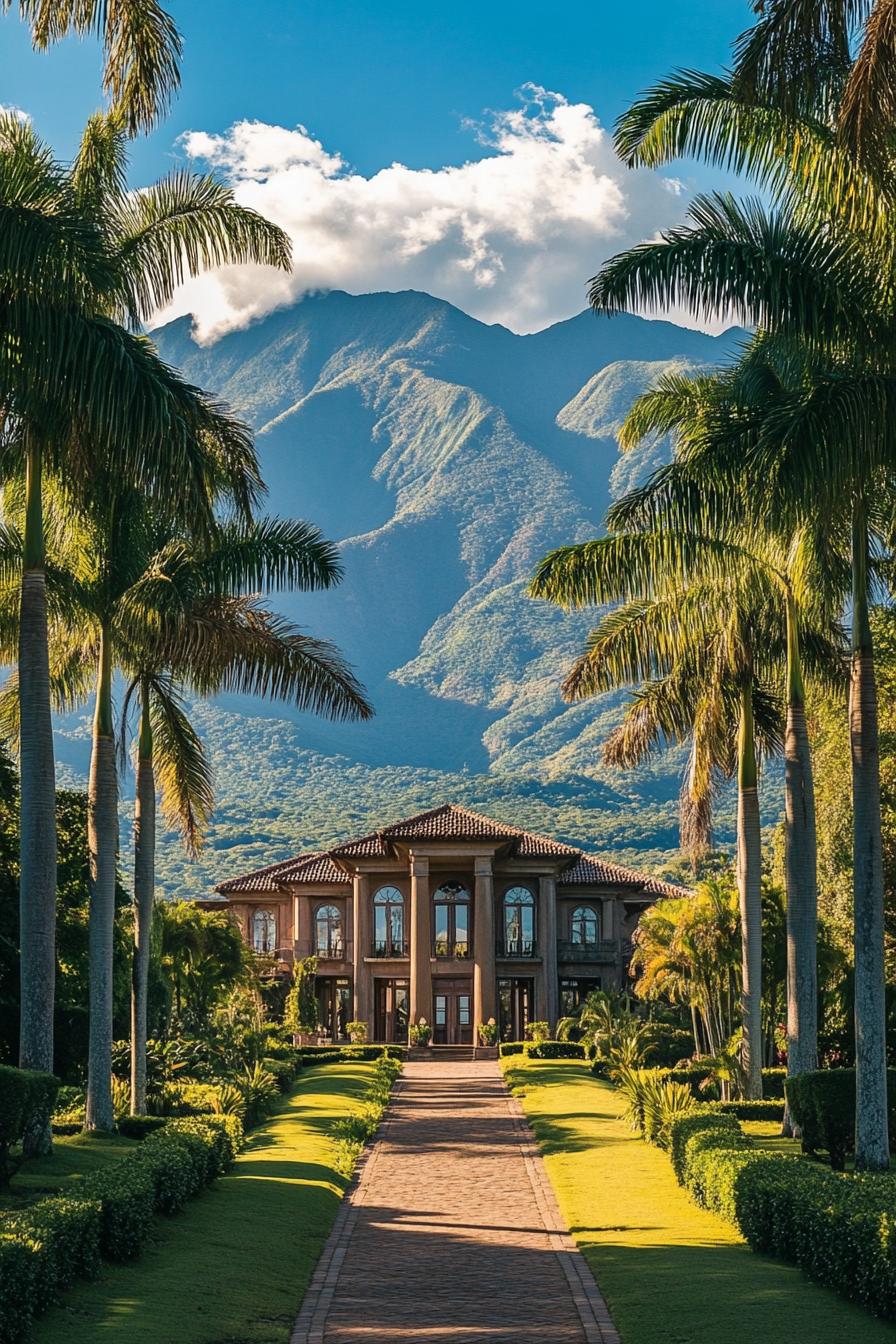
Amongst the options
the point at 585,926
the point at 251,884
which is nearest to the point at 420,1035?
the point at 585,926

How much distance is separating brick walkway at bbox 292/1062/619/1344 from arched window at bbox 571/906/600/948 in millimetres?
Answer: 31866

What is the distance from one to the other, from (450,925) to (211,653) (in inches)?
1331

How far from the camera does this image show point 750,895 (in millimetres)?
26031

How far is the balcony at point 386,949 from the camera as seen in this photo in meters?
54.3

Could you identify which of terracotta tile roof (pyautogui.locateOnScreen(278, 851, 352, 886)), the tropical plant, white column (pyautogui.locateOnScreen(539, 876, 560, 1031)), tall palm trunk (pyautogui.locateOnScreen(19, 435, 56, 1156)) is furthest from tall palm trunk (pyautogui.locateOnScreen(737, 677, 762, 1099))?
terracotta tile roof (pyautogui.locateOnScreen(278, 851, 352, 886))

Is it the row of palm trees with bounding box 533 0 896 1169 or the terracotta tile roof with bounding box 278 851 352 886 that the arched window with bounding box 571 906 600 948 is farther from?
the row of palm trees with bounding box 533 0 896 1169

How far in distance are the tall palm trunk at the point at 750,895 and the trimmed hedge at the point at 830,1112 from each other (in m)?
7.19

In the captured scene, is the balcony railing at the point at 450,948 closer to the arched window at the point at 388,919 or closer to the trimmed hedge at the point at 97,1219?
the arched window at the point at 388,919

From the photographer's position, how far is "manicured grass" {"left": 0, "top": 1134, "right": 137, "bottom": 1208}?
50.4 feet

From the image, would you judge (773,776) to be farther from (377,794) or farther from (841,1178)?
(841,1178)

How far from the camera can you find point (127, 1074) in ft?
92.9

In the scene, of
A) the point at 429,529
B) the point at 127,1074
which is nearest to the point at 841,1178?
the point at 127,1074

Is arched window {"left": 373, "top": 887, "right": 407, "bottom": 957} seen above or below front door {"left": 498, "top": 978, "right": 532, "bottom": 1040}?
above

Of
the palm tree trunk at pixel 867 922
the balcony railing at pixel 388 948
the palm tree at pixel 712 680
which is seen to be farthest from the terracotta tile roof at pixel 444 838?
the palm tree trunk at pixel 867 922
